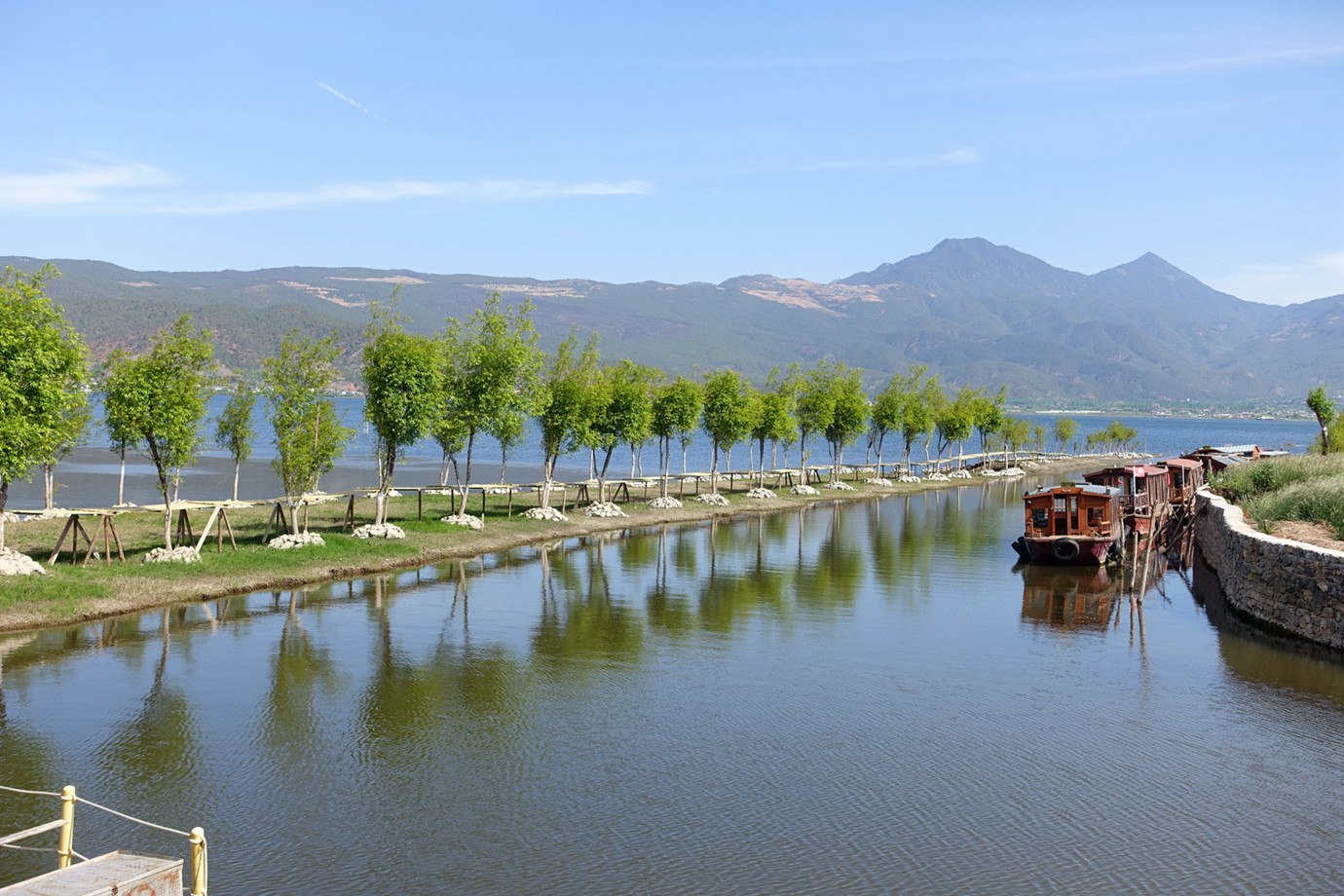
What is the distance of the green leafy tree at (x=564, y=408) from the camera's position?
182ft

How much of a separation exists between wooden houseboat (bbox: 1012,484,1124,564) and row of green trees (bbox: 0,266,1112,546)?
80.1 feet

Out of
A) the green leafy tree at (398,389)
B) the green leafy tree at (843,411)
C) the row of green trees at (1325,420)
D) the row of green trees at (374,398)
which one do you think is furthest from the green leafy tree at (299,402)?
the row of green trees at (1325,420)

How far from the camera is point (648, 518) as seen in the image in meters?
59.0

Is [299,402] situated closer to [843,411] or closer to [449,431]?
[449,431]

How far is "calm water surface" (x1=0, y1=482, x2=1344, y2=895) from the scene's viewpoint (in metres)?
14.5

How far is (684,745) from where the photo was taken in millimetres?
19359

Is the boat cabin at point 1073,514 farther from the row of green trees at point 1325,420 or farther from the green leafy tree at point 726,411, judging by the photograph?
the row of green trees at point 1325,420

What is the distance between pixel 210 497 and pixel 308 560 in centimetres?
3032

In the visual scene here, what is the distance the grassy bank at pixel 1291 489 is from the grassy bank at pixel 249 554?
30208 millimetres

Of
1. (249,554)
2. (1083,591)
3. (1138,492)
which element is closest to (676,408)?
(1138,492)

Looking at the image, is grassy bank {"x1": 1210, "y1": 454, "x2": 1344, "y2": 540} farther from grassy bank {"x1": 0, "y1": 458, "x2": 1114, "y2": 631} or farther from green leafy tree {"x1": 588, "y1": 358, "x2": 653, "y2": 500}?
green leafy tree {"x1": 588, "y1": 358, "x2": 653, "y2": 500}

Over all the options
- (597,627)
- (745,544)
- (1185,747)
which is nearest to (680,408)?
(745,544)

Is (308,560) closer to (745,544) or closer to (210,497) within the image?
(745,544)

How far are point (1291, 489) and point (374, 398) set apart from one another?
3848cm
